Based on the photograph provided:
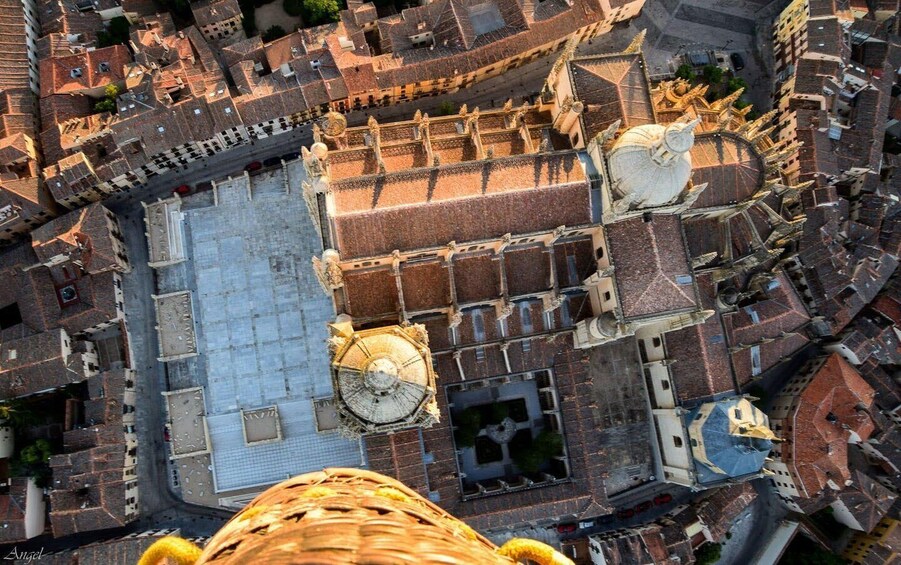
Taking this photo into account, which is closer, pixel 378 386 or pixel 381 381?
pixel 381 381

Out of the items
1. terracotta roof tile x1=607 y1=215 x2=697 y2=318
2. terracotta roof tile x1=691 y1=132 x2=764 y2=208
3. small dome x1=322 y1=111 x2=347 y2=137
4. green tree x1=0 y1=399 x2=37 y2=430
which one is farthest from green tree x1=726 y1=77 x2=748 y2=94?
green tree x1=0 y1=399 x2=37 y2=430

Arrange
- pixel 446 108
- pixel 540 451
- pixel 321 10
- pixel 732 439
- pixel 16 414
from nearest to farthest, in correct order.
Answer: pixel 732 439 → pixel 16 414 → pixel 540 451 → pixel 446 108 → pixel 321 10

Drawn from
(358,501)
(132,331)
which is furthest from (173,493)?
(358,501)

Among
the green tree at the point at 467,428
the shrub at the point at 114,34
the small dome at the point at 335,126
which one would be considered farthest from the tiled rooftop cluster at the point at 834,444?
the shrub at the point at 114,34

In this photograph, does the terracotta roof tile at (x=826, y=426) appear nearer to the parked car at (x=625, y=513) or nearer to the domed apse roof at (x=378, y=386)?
the parked car at (x=625, y=513)

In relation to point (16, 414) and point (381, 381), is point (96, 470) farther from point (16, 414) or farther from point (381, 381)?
point (381, 381)

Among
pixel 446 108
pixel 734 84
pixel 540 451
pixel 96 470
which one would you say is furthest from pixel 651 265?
pixel 96 470

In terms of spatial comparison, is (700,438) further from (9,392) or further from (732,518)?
(9,392)
